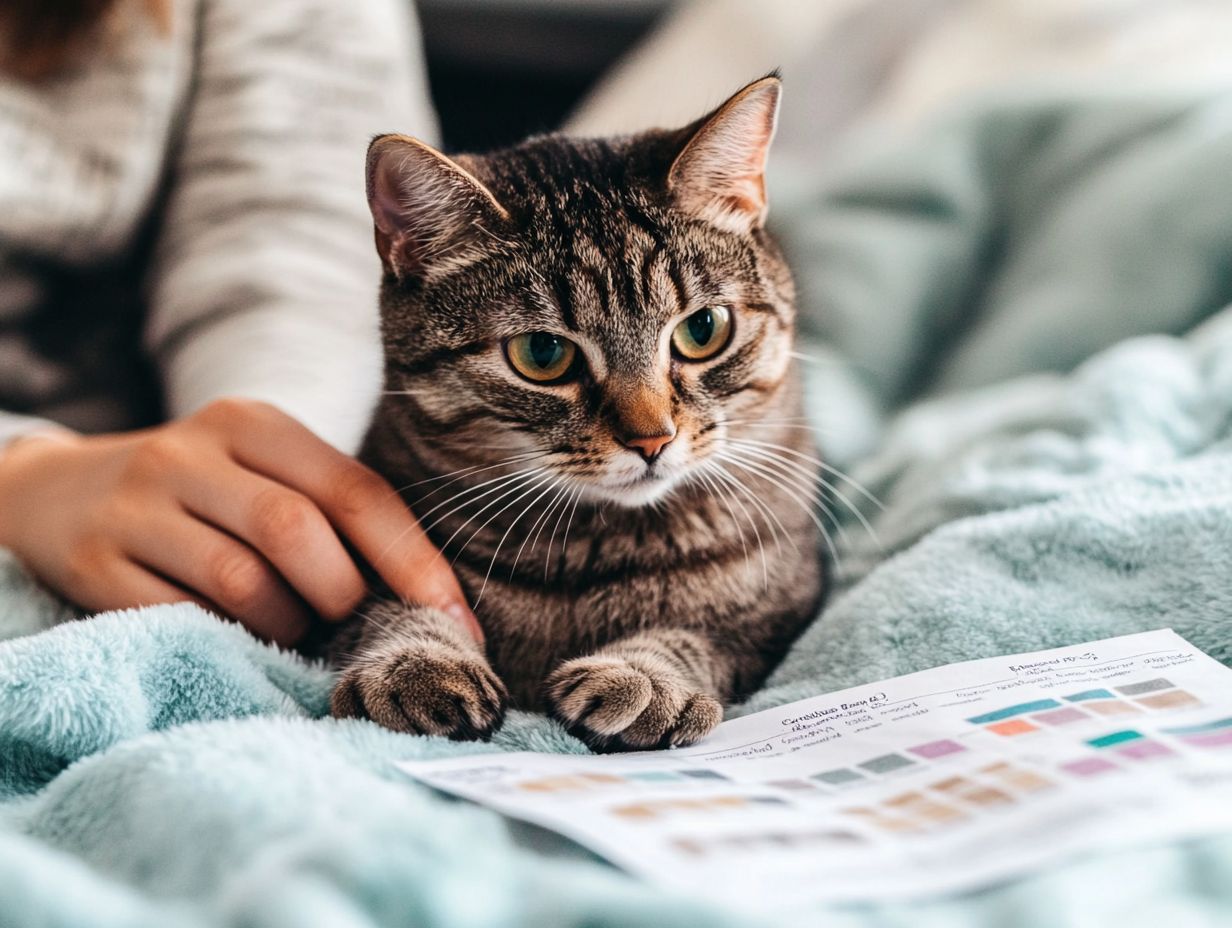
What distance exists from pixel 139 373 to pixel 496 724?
3.64 feet

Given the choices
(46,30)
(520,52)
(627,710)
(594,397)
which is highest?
(520,52)

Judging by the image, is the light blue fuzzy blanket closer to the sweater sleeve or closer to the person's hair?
the sweater sleeve

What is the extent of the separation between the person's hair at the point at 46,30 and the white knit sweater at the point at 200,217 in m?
0.02

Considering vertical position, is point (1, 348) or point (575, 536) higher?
point (1, 348)

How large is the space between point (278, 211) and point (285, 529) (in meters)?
0.80

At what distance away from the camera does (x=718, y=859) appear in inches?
20.0

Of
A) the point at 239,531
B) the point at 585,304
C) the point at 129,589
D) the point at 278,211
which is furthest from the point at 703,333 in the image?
the point at 278,211

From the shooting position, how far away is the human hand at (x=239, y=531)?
87 centimetres

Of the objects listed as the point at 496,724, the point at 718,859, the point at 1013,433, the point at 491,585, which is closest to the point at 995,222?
the point at 1013,433

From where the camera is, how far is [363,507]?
35.4 inches

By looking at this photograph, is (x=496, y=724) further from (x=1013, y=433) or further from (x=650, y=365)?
(x=1013, y=433)

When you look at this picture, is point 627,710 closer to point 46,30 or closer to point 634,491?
point 634,491

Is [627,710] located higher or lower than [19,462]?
lower

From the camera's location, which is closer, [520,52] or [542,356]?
[542,356]
